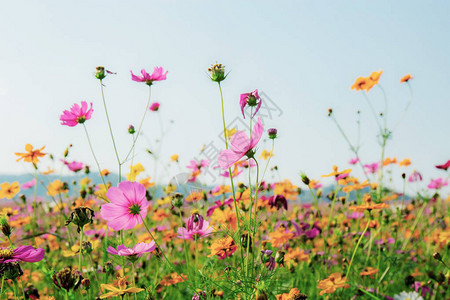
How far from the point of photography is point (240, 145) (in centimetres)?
74

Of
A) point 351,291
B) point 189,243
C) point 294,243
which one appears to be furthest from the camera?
point 189,243

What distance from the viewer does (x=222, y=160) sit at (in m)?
0.74

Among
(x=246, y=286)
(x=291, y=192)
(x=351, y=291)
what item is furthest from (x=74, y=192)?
(x=246, y=286)

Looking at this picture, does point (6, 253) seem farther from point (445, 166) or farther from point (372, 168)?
point (372, 168)

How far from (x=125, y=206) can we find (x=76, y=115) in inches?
18.7

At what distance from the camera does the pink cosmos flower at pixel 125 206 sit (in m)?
0.82

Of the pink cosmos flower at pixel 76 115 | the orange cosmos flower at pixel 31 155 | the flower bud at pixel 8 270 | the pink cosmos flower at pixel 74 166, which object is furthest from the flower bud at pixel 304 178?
the pink cosmos flower at pixel 74 166

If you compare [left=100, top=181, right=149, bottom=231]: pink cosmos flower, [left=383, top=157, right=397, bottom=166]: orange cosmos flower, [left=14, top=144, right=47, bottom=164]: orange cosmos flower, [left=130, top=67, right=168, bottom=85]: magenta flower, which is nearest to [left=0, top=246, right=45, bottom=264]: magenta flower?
[left=100, top=181, right=149, bottom=231]: pink cosmos flower

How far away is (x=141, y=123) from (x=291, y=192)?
99 cm

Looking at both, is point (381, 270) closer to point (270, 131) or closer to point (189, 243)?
point (189, 243)

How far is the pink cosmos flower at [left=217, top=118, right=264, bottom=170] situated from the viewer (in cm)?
74

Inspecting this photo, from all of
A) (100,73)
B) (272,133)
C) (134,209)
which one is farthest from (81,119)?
(272,133)

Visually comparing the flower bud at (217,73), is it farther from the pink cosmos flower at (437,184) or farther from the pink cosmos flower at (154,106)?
the pink cosmos flower at (437,184)

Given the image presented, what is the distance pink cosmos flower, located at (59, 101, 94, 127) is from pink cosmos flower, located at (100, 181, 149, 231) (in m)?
0.45
